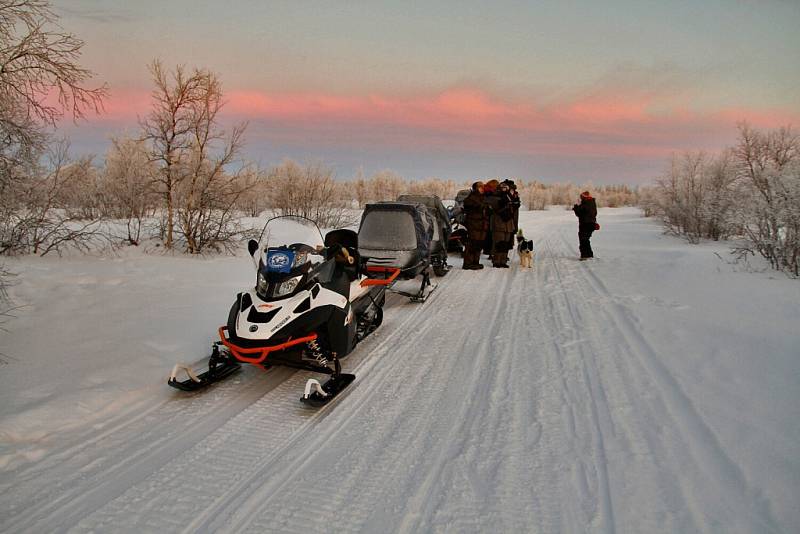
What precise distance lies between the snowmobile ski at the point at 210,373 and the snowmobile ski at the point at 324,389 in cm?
109

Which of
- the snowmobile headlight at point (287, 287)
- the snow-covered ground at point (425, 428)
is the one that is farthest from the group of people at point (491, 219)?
the snowmobile headlight at point (287, 287)

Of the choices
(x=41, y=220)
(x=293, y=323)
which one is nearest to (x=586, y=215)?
(x=293, y=323)

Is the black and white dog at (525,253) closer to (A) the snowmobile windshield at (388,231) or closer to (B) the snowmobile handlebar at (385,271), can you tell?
(A) the snowmobile windshield at (388,231)

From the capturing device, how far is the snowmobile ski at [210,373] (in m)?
4.74

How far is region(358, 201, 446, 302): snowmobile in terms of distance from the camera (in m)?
8.93

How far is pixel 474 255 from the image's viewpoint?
507 inches

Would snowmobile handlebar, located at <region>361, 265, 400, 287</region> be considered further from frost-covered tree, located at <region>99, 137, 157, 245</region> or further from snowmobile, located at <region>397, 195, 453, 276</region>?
frost-covered tree, located at <region>99, 137, 157, 245</region>

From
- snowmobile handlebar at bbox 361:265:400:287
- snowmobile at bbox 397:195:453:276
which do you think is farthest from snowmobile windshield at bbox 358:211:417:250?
snowmobile at bbox 397:195:453:276

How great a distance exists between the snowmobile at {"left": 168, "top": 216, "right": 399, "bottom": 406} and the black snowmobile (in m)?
3.13

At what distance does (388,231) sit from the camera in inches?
365

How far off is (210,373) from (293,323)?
112cm

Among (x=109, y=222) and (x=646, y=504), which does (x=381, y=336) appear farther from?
(x=109, y=222)

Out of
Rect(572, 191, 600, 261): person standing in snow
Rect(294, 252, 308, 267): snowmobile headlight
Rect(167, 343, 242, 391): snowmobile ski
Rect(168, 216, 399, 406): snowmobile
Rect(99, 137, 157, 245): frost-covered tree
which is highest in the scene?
Rect(99, 137, 157, 245): frost-covered tree

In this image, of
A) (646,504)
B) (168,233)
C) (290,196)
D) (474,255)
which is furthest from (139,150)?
(646,504)
